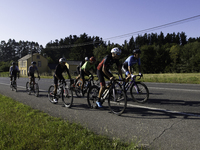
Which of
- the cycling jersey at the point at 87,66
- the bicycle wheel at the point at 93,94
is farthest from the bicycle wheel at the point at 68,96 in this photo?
the cycling jersey at the point at 87,66

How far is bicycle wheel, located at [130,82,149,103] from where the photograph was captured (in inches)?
254

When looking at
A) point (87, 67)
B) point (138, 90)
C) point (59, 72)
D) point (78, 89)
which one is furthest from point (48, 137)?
point (78, 89)

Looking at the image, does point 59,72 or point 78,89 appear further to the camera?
point 78,89

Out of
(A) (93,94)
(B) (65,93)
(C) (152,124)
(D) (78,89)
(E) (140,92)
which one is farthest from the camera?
(D) (78,89)

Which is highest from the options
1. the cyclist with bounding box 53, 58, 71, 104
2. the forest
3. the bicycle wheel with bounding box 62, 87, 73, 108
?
the forest

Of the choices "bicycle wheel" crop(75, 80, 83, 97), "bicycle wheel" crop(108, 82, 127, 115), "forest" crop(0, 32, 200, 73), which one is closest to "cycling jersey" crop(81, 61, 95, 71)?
"bicycle wheel" crop(75, 80, 83, 97)

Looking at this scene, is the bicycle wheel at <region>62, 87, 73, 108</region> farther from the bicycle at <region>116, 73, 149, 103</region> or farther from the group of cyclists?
the bicycle at <region>116, 73, 149, 103</region>

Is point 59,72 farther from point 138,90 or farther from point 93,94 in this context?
point 138,90

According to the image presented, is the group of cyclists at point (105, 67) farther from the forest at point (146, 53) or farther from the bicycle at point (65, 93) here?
the forest at point (146, 53)

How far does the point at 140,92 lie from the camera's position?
21.6ft

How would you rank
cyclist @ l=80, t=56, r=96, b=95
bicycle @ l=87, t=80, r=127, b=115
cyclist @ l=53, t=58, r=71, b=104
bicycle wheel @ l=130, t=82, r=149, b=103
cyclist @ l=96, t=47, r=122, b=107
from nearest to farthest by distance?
bicycle @ l=87, t=80, r=127, b=115
cyclist @ l=96, t=47, r=122, b=107
bicycle wheel @ l=130, t=82, r=149, b=103
cyclist @ l=53, t=58, r=71, b=104
cyclist @ l=80, t=56, r=96, b=95

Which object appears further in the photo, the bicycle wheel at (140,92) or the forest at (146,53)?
the forest at (146,53)

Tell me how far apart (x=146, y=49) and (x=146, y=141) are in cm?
5784

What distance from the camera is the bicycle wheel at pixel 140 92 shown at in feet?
21.2
